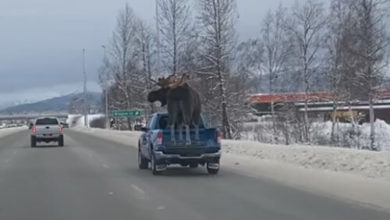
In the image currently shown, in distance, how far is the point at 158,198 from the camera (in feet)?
52.4

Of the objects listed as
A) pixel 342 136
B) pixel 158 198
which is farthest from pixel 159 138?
pixel 342 136

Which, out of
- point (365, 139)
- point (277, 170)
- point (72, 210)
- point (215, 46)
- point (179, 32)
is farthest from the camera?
point (179, 32)

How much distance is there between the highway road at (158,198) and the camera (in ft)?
43.2

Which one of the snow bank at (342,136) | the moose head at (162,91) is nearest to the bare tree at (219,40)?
the snow bank at (342,136)

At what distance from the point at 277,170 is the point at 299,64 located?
42.1 meters

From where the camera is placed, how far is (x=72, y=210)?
14.0 meters

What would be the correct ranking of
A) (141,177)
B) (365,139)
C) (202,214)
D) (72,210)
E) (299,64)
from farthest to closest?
(299,64) < (365,139) < (141,177) < (72,210) < (202,214)

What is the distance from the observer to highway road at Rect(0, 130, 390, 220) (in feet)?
43.2

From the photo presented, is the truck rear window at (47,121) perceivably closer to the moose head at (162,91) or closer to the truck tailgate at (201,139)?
the moose head at (162,91)

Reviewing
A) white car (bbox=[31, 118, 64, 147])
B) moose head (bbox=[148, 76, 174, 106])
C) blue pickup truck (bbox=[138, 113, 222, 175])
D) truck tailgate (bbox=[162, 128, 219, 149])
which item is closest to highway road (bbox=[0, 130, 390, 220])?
blue pickup truck (bbox=[138, 113, 222, 175])

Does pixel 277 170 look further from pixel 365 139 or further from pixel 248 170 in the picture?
pixel 365 139

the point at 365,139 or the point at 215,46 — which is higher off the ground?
the point at 215,46

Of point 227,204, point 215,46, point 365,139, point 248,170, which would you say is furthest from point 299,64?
point 227,204

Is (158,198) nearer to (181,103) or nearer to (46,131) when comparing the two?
(181,103)
